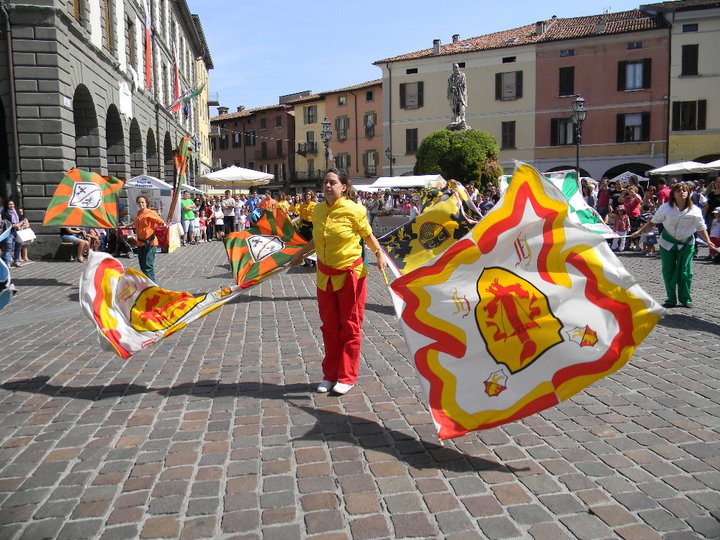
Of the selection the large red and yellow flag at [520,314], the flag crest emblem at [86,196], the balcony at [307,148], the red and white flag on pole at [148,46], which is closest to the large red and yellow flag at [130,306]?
the large red and yellow flag at [520,314]

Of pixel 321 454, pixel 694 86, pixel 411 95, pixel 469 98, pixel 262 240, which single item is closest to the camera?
pixel 321 454

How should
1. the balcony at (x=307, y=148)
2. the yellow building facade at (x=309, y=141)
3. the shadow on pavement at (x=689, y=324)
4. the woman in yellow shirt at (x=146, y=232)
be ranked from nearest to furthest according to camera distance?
1. the shadow on pavement at (x=689, y=324)
2. the woman in yellow shirt at (x=146, y=232)
3. the yellow building facade at (x=309, y=141)
4. the balcony at (x=307, y=148)

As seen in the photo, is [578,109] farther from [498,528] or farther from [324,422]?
[498,528]

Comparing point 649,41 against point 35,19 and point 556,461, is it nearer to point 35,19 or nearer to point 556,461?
point 35,19

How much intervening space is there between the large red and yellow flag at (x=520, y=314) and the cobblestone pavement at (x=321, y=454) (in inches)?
16.0

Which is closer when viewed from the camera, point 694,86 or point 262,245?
point 262,245

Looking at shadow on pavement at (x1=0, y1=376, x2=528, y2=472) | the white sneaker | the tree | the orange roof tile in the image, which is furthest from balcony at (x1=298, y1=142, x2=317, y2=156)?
the white sneaker

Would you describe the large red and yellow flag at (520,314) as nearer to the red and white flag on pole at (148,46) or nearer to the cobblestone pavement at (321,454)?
the cobblestone pavement at (321,454)

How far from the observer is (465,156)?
107 feet

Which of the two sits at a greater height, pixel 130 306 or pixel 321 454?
pixel 130 306

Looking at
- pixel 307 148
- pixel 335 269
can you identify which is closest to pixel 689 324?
pixel 335 269

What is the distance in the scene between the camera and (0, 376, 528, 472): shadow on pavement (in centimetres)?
409

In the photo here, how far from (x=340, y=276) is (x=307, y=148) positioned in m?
64.5

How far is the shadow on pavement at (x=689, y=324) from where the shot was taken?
779 cm
